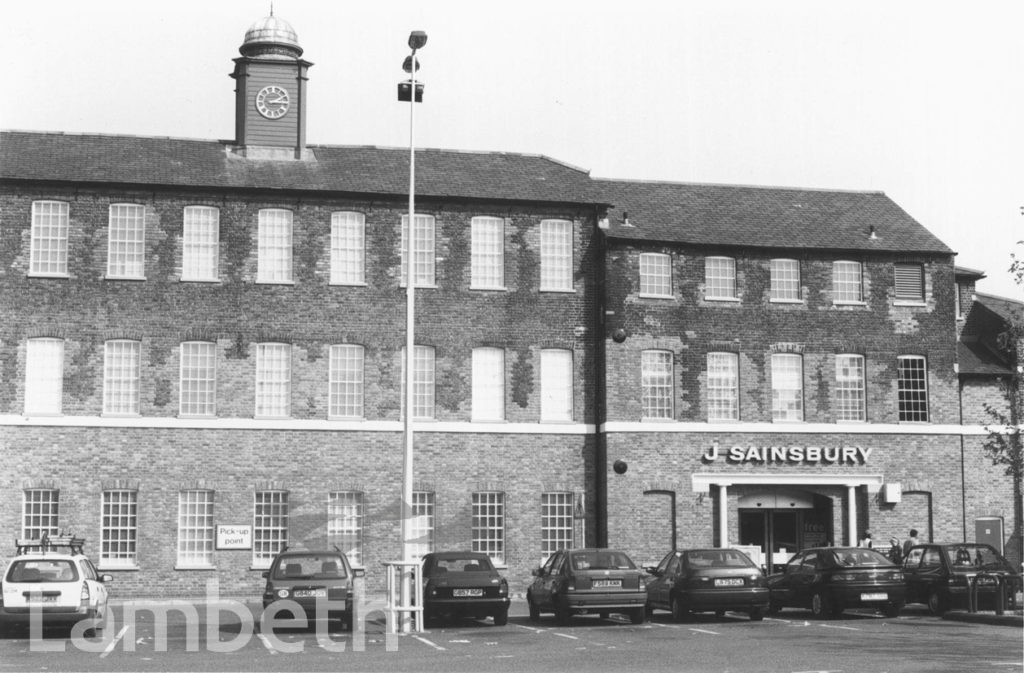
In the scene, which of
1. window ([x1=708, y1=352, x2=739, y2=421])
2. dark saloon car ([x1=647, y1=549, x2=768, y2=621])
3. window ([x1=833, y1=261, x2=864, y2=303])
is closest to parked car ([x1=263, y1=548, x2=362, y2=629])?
dark saloon car ([x1=647, y1=549, x2=768, y2=621])

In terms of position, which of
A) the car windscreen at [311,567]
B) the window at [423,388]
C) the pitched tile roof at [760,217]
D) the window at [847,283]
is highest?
the pitched tile roof at [760,217]

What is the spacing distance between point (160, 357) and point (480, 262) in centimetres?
883

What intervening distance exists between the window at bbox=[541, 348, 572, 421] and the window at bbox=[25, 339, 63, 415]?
497 inches

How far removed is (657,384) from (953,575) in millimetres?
11497

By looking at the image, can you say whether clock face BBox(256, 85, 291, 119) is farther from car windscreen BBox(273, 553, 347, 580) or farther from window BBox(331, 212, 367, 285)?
car windscreen BBox(273, 553, 347, 580)

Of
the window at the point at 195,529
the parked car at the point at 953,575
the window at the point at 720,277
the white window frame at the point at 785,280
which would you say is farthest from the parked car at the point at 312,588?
the white window frame at the point at 785,280

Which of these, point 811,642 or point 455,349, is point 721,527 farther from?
point 811,642

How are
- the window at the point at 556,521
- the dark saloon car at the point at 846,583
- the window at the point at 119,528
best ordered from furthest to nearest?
the window at the point at 556,521
the window at the point at 119,528
the dark saloon car at the point at 846,583

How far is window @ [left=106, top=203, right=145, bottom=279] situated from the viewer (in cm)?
3659

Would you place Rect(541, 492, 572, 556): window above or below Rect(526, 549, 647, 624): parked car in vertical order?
above

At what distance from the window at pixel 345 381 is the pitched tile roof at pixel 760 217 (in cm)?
792

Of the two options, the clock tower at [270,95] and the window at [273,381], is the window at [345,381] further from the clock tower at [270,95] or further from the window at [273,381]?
the clock tower at [270,95]

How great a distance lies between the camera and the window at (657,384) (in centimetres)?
3822

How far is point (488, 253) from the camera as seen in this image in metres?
38.2
